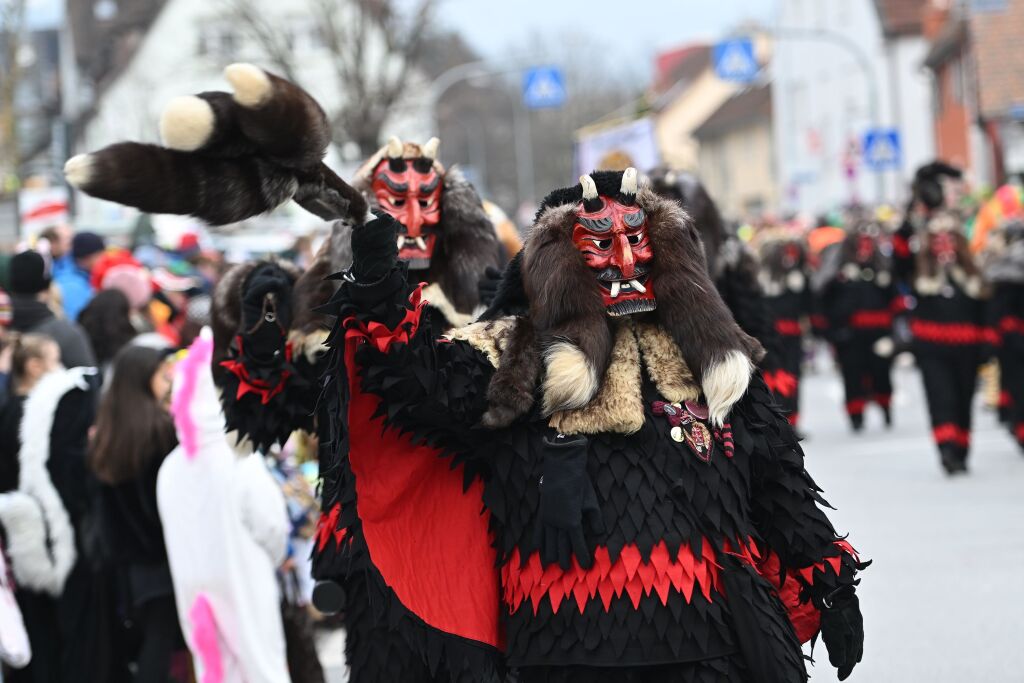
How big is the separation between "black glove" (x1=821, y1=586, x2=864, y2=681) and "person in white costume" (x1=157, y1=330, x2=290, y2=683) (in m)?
2.55

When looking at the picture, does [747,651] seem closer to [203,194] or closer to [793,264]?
[203,194]

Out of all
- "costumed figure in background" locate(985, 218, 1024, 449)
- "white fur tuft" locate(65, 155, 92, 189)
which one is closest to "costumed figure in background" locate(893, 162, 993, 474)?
"costumed figure in background" locate(985, 218, 1024, 449)

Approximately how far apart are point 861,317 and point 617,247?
1166 centimetres

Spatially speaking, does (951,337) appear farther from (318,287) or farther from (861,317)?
(318,287)

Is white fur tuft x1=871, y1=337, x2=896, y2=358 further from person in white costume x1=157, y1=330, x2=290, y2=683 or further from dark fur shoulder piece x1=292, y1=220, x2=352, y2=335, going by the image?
dark fur shoulder piece x1=292, y1=220, x2=352, y2=335

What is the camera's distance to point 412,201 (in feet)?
18.0

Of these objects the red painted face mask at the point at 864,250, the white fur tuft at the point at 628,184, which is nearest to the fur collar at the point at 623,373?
the white fur tuft at the point at 628,184

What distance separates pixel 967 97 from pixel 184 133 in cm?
3436

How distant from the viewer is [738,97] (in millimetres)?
65938

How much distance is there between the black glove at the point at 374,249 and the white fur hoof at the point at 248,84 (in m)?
0.47

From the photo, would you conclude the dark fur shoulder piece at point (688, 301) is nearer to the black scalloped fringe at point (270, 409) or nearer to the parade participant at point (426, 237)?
the parade participant at point (426, 237)

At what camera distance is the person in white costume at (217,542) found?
6.08 meters

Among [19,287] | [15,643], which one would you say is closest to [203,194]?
[15,643]

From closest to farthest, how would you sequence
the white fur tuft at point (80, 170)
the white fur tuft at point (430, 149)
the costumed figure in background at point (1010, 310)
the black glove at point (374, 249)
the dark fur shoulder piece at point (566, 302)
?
the white fur tuft at point (80, 170), the black glove at point (374, 249), the dark fur shoulder piece at point (566, 302), the white fur tuft at point (430, 149), the costumed figure in background at point (1010, 310)
